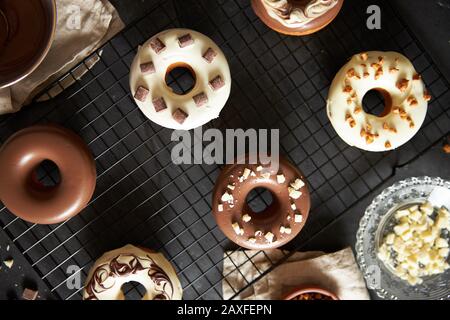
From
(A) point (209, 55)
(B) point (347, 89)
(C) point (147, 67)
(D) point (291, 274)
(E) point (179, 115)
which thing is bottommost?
(D) point (291, 274)

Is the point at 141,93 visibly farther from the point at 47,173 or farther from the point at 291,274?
the point at 291,274

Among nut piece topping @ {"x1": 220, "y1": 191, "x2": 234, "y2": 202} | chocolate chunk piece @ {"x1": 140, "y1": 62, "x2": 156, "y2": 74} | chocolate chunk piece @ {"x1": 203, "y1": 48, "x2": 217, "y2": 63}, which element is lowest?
nut piece topping @ {"x1": 220, "y1": 191, "x2": 234, "y2": 202}

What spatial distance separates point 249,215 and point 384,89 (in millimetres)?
842

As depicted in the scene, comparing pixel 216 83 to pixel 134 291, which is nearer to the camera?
pixel 216 83

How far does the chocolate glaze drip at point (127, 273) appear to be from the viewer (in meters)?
2.51

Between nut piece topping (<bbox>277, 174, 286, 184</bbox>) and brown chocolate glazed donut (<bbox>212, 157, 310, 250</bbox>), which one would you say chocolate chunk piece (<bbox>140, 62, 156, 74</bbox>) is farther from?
nut piece topping (<bbox>277, 174, 286, 184</bbox>)

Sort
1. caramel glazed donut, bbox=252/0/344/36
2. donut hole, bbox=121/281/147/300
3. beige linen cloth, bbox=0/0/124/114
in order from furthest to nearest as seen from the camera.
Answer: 1. donut hole, bbox=121/281/147/300
2. beige linen cloth, bbox=0/0/124/114
3. caramel glazed donut, bbox=252/0/344/36

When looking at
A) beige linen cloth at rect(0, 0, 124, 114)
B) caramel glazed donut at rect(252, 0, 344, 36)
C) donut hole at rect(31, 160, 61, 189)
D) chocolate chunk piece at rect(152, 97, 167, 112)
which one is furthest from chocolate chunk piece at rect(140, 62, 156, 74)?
donut hole at rect(31, 160, 61, 189)

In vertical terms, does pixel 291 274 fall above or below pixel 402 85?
below

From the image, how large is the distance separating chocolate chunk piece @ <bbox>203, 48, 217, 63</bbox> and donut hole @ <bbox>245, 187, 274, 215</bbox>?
0.68 metres

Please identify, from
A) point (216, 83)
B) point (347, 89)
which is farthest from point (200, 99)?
point (347, 89)

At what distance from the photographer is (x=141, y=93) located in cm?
246

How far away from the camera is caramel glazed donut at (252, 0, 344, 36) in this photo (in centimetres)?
239
